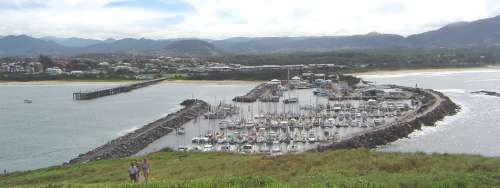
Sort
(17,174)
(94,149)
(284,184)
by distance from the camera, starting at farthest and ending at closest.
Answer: (94,149)
(17,174)
(284,184)

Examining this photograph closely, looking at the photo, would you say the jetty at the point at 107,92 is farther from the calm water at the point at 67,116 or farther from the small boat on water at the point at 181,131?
the small boat on water at the point at 181,131

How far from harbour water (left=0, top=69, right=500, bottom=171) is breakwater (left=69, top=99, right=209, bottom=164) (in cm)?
128

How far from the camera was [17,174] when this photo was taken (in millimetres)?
29750

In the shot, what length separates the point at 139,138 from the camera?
4453cm

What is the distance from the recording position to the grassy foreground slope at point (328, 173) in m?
13.4

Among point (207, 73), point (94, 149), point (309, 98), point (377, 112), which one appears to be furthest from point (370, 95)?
point (207, 73)

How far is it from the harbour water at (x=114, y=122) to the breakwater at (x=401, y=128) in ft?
3.14

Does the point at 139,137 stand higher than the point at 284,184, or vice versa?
the point at 284,184

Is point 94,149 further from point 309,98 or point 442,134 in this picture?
point 309,98

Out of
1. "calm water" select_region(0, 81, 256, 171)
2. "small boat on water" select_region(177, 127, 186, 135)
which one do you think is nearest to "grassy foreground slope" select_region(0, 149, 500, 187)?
"calm water" select_region(0, 81, 256, 171)

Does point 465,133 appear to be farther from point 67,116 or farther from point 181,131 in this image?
point 67,116

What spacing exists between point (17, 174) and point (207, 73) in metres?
94.3

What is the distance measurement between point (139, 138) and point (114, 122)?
12913 millimetres

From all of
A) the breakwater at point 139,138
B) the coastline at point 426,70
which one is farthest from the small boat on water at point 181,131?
the coastline at point 426,70
